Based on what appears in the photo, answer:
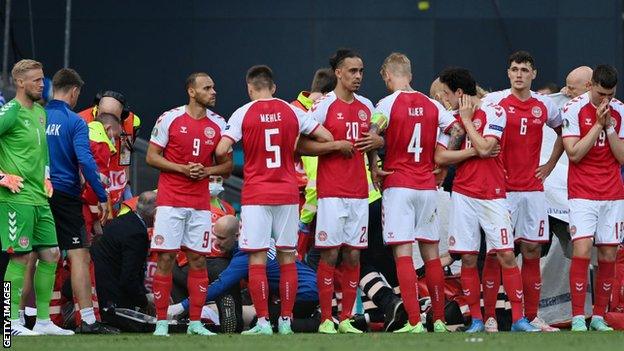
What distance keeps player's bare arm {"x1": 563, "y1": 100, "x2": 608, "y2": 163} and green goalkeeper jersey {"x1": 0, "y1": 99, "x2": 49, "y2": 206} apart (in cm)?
413

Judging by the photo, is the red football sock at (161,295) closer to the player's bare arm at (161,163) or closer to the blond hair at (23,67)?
the player's bare arm at (161,163)

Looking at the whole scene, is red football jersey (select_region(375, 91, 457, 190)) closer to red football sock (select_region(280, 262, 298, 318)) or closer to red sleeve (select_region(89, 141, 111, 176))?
red football sock (select_region(280, 262, 298, 318))

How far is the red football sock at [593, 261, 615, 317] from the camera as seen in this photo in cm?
1416

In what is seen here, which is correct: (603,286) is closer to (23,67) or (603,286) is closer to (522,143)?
(522,143)

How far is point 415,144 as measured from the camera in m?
14.1

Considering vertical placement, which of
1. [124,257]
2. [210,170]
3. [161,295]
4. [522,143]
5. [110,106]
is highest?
[110,106]

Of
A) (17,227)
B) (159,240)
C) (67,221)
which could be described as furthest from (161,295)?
(17,227)

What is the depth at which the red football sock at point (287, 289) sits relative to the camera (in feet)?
45.6

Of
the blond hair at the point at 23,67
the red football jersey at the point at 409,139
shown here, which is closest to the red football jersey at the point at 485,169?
the red football jersey at the point at 409,139

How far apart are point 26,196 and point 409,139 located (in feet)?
9.89

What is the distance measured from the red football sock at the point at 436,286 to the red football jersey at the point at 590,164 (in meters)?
1.20

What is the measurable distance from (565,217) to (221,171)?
10.7 feet

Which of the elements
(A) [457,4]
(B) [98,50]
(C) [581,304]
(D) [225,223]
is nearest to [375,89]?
(A) [457,4]

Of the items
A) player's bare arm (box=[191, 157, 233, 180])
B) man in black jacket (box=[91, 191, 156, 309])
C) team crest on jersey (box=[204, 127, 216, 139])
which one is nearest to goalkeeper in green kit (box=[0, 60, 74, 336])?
man in black jacket (box=[91, 191, 156, 309])
